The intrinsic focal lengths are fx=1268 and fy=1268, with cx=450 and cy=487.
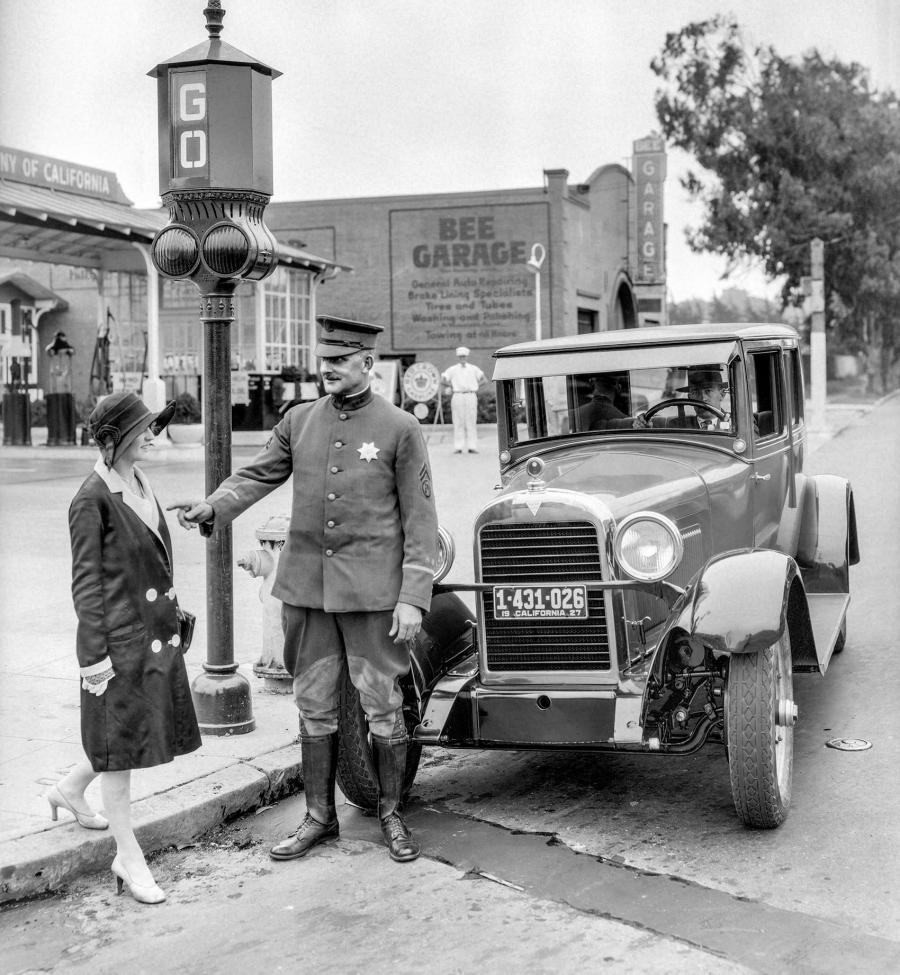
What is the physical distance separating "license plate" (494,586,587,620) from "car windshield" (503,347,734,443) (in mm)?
1546

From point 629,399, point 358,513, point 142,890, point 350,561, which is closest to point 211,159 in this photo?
point 358,513

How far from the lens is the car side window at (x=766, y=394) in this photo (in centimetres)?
646

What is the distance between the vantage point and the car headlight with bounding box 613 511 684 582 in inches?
194

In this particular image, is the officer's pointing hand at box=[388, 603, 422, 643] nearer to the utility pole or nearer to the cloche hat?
the cloche hat

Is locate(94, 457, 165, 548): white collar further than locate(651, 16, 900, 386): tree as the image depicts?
No

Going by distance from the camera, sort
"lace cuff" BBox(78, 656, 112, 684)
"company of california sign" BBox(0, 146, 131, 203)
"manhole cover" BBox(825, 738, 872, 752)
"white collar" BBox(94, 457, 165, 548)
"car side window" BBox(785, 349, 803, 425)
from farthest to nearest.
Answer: "company of california sign" BBox(0, 146, 131, 203), "car side window" BBox(785, 349, 803, 425), "manhole cover" BBox(825, 738, 872, 752), "white collar" BBox(94, 457, 165, 548), "lace cuff" BBox(78, 656, 112, 684)

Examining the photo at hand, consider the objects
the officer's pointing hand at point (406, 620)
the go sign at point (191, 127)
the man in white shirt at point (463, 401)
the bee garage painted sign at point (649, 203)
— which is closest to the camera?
the officer's pointing hand at point (406, 620)

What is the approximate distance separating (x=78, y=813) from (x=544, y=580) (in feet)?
6.42

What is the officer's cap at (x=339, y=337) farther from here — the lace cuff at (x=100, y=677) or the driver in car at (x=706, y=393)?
the driver in car at (x=706, y=393)

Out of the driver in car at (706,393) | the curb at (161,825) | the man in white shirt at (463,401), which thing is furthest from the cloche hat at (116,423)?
the man in white shirt at (463,401)

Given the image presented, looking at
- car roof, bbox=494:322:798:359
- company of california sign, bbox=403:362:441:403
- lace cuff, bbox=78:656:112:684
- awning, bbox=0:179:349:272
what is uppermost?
awning, bbox=0:179:349:272

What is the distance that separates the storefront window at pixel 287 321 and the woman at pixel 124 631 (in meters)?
22.9

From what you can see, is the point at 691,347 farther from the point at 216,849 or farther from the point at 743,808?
the point at 216,849

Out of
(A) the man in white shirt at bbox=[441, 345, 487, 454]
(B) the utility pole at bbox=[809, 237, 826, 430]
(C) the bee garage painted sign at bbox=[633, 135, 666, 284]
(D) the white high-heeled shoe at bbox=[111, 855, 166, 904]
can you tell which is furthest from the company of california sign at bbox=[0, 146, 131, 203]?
(C) the bee garage painted sign at bbox=[633, 135, 666, 284]
